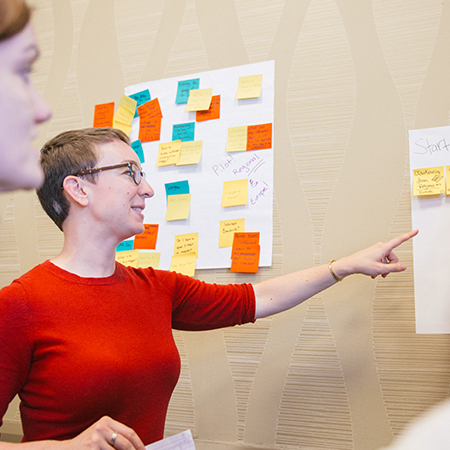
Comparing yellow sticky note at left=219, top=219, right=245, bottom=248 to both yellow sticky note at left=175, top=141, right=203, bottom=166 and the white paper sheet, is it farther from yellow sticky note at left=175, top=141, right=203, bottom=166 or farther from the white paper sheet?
the white paper sheet

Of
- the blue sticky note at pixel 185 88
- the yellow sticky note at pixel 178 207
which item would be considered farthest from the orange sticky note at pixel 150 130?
the yellow sticky note at pixel 178 207

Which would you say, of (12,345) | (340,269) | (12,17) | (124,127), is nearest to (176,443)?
(12,345)

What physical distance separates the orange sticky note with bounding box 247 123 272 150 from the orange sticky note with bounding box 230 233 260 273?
28 cm

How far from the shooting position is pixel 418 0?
135 centimetres

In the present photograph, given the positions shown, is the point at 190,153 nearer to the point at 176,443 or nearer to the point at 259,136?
the point at 259,136

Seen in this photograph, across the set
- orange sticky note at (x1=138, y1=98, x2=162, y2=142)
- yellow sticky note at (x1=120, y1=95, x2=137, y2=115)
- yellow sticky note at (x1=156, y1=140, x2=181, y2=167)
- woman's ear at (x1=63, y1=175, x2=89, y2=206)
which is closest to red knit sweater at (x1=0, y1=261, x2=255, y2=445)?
woman's ear at (x1=63, y1=175, x2=89, y2=206)

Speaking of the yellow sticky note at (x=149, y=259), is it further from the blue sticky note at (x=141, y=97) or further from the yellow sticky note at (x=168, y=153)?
the blue sticky note at (x=141, y=97)

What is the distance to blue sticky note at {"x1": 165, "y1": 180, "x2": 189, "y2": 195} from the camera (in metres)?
1.58

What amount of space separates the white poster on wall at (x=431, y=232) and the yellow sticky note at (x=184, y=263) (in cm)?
67

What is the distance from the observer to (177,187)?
5.21ft

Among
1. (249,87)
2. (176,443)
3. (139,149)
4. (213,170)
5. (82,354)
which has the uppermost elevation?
(249,87)

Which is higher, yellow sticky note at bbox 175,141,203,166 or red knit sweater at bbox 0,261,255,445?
yellow sticky note at bbox 175,141,203,166

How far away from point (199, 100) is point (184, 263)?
558 mm

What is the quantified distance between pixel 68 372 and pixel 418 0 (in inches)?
53.6
